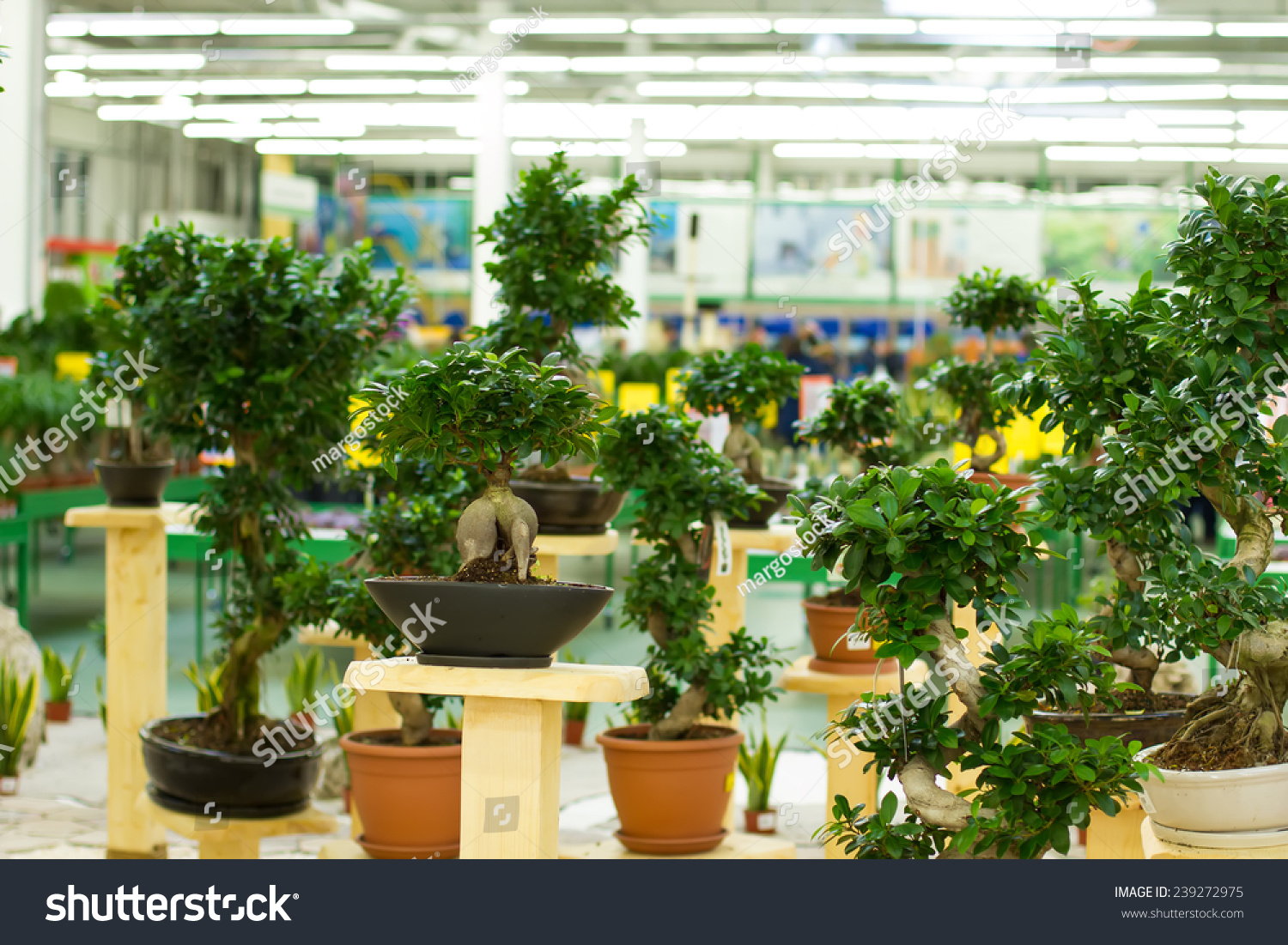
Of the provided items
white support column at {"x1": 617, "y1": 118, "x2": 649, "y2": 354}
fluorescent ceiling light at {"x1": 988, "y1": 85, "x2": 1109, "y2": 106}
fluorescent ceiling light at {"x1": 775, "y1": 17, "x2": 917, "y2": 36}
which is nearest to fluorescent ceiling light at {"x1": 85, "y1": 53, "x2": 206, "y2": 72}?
white support column at {"x1": 617, "y1": 118, "x2": 649, "y2": 354}

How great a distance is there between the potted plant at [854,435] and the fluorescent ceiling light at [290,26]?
808cm

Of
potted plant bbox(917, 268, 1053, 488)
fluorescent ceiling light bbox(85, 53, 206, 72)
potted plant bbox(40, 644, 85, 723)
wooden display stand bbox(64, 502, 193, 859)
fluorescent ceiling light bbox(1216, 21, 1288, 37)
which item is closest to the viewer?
potted plant bbox(917, 268, 1053, 488)

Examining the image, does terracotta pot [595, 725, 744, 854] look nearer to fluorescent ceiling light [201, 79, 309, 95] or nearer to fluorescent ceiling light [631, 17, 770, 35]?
fluorescent ceiling light [631, 17, 770, 35]

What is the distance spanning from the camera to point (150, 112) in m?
14.5

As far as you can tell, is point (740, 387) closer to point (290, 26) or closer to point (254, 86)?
point (290, 26)

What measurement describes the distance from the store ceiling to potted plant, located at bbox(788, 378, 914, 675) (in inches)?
222

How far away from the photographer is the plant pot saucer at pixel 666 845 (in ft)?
8.87

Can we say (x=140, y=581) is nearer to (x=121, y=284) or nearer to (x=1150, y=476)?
(x=121, y=284)

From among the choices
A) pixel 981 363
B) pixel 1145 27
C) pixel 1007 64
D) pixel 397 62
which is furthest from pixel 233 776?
pixel 1007 64

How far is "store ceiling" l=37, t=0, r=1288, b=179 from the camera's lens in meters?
9.53

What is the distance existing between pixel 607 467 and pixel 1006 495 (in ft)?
3.68

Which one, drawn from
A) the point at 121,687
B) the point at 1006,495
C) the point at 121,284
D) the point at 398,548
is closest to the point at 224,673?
the point at 121,687

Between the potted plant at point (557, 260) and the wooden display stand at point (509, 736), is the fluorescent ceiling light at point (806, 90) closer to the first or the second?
the potted plant at point (557, 260)

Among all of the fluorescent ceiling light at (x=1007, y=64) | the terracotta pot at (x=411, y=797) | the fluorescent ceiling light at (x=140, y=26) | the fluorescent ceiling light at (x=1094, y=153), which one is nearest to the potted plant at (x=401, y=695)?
the terracotta pot at (x=411, y=797)
